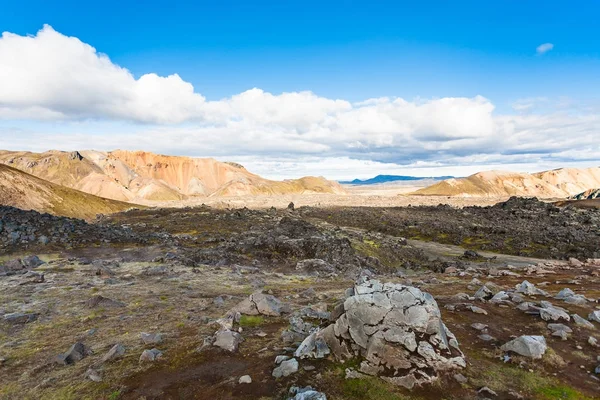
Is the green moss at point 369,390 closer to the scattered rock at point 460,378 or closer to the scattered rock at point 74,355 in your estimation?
the scattered rock at point 460,378

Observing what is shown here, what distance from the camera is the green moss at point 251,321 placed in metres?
15.6

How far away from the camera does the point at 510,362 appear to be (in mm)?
11266

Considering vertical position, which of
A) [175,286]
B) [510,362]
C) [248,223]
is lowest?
[248,223]

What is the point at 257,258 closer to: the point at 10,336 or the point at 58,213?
the point at 10,336

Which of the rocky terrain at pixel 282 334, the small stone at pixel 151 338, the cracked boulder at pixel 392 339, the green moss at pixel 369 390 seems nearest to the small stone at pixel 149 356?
the rocky terrain at pixel 282 334

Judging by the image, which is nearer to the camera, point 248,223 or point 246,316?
point 246,316

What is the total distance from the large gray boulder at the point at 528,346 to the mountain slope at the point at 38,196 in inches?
3789

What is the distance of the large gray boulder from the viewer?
1134cm

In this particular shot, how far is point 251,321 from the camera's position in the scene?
1599 cm

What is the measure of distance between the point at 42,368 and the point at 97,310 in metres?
6.01

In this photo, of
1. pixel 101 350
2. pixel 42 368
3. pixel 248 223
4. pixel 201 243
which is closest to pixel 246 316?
pixel 101 350

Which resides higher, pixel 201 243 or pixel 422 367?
pixel 422 367

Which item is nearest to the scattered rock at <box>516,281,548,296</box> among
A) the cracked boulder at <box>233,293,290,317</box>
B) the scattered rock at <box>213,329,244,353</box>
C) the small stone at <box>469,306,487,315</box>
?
the small stone at <box>469,306,487,315</box>

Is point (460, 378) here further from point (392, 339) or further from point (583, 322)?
point (583, 322)
